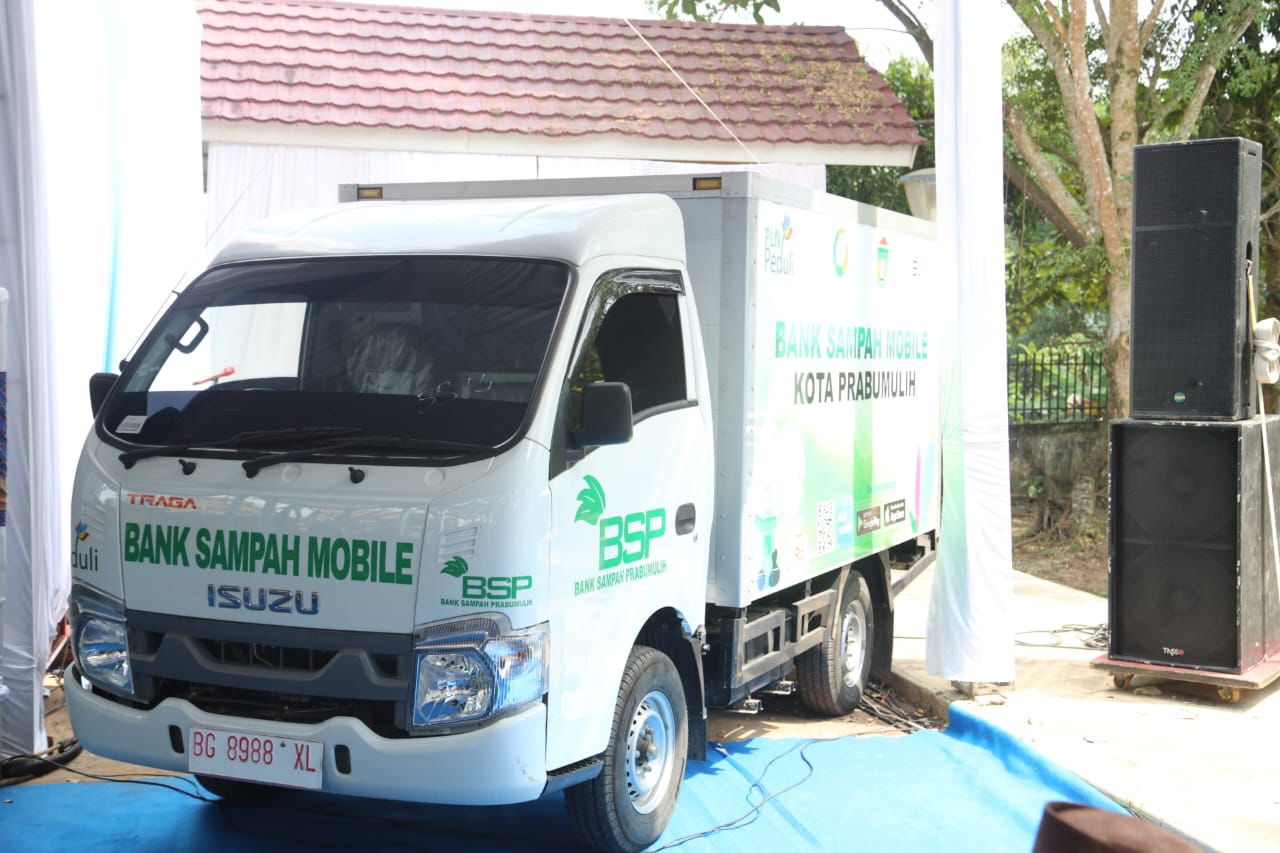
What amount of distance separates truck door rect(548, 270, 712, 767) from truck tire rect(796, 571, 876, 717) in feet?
5.98

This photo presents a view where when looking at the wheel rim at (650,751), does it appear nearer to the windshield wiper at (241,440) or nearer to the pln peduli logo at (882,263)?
the windshield wiper at (241,440)

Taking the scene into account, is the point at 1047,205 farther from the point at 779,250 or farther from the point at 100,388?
the point at 100,388

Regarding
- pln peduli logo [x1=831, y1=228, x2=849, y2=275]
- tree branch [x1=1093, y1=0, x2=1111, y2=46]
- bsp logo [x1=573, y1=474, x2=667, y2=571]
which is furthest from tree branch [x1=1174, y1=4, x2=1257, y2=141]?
bsp logo [x1=573, y1=474, x2=667, y2=571]

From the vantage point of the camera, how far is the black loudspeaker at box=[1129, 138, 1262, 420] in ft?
24.2

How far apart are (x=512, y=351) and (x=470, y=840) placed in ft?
6.35

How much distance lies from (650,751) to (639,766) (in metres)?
0.09

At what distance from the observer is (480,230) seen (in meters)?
5.05

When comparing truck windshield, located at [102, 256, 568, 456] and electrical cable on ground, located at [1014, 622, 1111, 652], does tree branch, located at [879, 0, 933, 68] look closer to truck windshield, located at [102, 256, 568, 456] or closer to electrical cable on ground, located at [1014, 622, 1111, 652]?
electrical cable on ground, located at [1014, 622, 1111, 652]

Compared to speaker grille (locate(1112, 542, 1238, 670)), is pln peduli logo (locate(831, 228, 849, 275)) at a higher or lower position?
higher

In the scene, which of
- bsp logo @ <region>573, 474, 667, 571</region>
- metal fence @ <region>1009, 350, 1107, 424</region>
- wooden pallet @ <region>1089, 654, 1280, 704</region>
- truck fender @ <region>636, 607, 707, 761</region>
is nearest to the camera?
bsp logo @ <region>573, 474, 667, 571</region>

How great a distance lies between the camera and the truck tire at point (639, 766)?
192 inches

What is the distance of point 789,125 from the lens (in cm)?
1173

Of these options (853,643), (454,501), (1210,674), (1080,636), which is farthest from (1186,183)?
(454,501)

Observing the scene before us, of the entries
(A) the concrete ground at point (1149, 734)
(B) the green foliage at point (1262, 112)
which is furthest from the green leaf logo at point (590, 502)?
(B) the green foliage at point (1262, 112)
